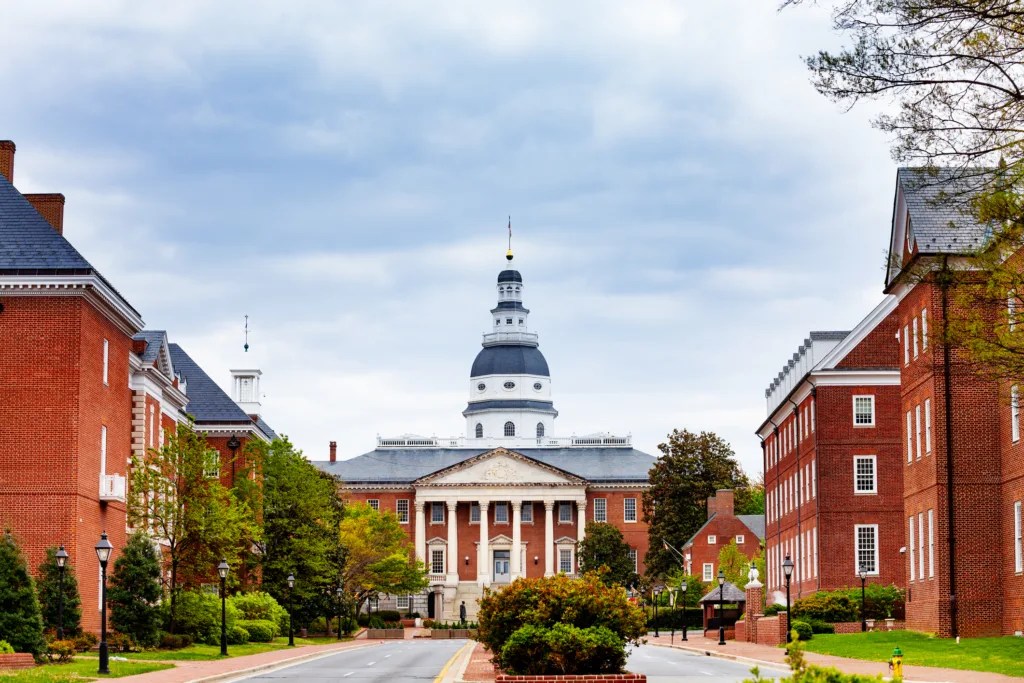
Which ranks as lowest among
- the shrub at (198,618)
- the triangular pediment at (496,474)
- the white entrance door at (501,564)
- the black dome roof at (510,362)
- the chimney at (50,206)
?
the white entrance door at (501,564)

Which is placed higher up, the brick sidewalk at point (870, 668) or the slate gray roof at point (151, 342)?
the slate gray roof at point (151, 342)

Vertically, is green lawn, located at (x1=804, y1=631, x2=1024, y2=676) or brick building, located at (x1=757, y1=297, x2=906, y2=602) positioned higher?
brick building, located at (x1=757, y1=297, x2=906, y2=602)

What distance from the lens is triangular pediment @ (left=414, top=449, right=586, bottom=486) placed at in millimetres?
141875

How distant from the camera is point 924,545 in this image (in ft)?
157

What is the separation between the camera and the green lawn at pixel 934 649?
35.4 metres

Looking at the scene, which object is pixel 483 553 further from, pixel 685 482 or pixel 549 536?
pixel 685 482

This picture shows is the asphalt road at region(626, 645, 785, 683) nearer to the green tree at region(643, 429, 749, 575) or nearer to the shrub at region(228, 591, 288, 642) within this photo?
the shrub at region(228, 591, 288, 642)

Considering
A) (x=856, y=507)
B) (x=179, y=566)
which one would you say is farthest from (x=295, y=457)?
(x=856, y=507)

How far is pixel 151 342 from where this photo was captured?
60.3 metres

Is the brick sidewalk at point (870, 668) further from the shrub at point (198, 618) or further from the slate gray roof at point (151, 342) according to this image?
the slate gray roof at point (151, 342)

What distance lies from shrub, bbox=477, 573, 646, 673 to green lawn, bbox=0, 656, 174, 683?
8.61 meters

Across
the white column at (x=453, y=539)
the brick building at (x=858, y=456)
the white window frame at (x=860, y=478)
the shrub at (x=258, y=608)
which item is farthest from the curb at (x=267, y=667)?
the white column at (x=453, y=539)

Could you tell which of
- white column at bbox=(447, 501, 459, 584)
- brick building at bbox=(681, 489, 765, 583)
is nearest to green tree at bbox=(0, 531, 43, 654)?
brick building at bbox=(681, 489, 765, 583)

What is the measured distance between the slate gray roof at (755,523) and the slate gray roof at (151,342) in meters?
67.3
